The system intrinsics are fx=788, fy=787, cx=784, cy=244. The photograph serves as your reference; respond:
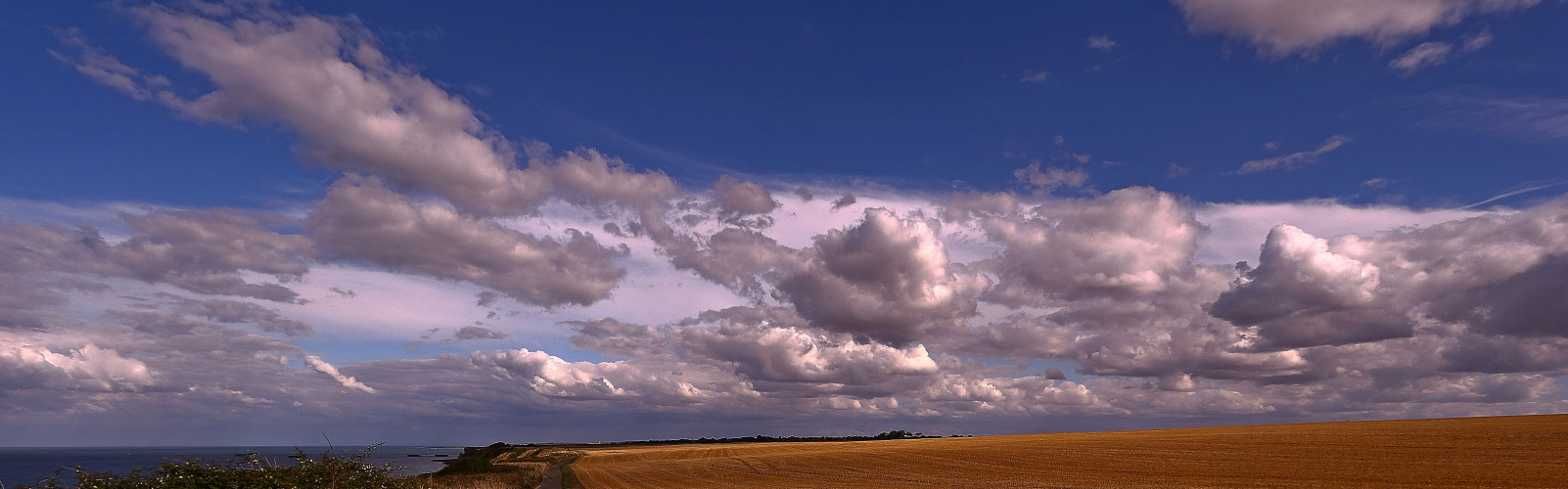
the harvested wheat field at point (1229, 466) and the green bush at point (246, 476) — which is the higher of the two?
the green bush at point (246, 476)

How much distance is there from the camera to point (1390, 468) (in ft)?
131

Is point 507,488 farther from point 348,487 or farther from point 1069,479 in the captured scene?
point 1069,479

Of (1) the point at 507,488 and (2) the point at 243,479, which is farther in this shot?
(1) the point at 507,488

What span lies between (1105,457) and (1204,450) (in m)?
7.45

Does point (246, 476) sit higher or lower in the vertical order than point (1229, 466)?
higher

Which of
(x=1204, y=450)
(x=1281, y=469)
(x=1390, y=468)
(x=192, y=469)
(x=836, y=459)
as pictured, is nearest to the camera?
(x=192, y=469)

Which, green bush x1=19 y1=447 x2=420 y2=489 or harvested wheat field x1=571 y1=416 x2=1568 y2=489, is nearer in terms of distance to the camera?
green bush x1=19 y1=447 x2=420 y2=489

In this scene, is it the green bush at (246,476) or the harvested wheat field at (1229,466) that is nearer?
the green bush at (246,476)

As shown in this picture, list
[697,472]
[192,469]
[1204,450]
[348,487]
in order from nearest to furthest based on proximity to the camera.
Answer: [192,469] < [348,487] < [1204,450] < [697,472]

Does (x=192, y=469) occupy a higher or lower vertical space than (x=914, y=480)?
higher

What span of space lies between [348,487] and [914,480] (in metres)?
36.0

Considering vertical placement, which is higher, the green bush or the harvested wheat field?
the green bush

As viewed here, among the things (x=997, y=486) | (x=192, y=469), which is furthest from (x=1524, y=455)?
(x=192, y=469)

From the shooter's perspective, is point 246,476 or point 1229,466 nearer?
point 246,476
